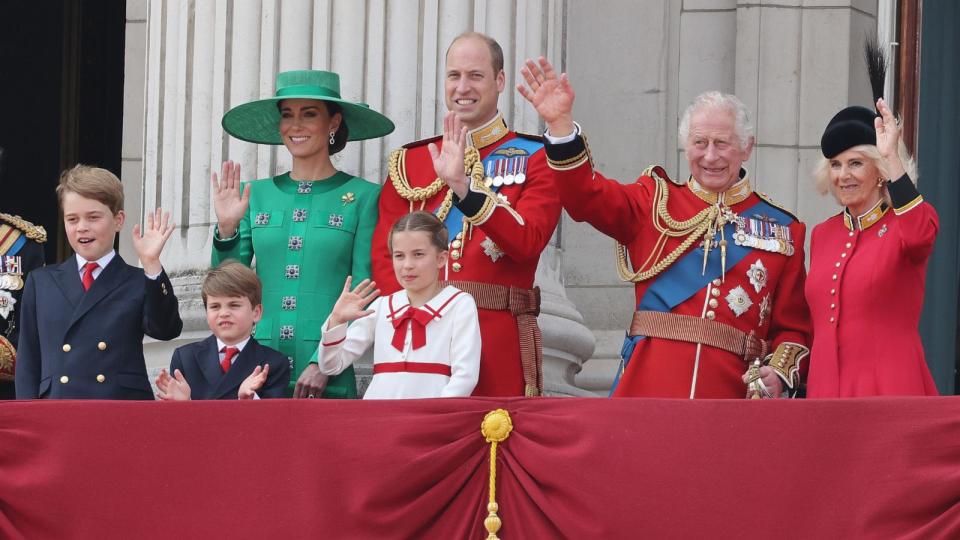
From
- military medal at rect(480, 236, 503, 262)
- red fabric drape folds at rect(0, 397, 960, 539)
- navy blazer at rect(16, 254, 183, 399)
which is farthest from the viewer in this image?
military medal at rect(480, 236, 503, 262)

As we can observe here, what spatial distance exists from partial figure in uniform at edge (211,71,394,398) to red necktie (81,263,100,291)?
1.52 feet

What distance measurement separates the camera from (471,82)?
6.54 meters

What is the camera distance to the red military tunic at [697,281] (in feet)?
20.6

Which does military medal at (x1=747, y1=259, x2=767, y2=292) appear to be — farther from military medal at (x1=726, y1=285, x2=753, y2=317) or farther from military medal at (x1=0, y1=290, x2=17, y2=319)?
military medal at (x1=0, y1=290, x2=17, y2=319)

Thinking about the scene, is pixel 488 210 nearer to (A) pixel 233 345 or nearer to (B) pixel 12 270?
(A) pixel 233 345

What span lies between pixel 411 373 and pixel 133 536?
993mm

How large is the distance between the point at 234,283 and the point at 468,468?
121cm

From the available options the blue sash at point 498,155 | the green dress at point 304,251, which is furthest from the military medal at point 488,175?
the green dress at point 304,251

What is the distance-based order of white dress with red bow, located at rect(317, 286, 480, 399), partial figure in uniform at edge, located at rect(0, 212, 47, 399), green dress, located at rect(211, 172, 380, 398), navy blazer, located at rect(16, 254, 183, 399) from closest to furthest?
1. white dress with red bow, located at rect(317, 286, 480, 399)
2. navy blazer, located at rect(16, 254, 183, 399)
3. green dress, located at rect(211, 172, 380, 398)
4. partial figure in uniform at edge, located at rect(0, 212, 47, 399)

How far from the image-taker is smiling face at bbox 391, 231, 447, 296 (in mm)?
6023

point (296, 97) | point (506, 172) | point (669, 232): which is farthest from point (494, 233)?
point (296, 97)

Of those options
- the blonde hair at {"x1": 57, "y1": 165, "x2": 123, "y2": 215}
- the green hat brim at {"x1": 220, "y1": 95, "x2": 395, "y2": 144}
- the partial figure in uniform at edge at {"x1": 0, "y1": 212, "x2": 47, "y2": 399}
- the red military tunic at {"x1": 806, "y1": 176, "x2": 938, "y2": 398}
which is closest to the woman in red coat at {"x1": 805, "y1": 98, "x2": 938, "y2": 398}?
the red military tunic at {"x1": 806, "y1": 176, "x2": 938, "y2": 398}

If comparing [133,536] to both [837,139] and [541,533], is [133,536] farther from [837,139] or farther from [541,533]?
[837,139]

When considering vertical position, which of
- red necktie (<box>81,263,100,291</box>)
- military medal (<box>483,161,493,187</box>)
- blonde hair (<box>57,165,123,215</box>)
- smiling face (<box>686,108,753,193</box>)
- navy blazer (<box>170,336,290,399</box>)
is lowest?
navy blazer (<box>170,336,290,399</box>)
